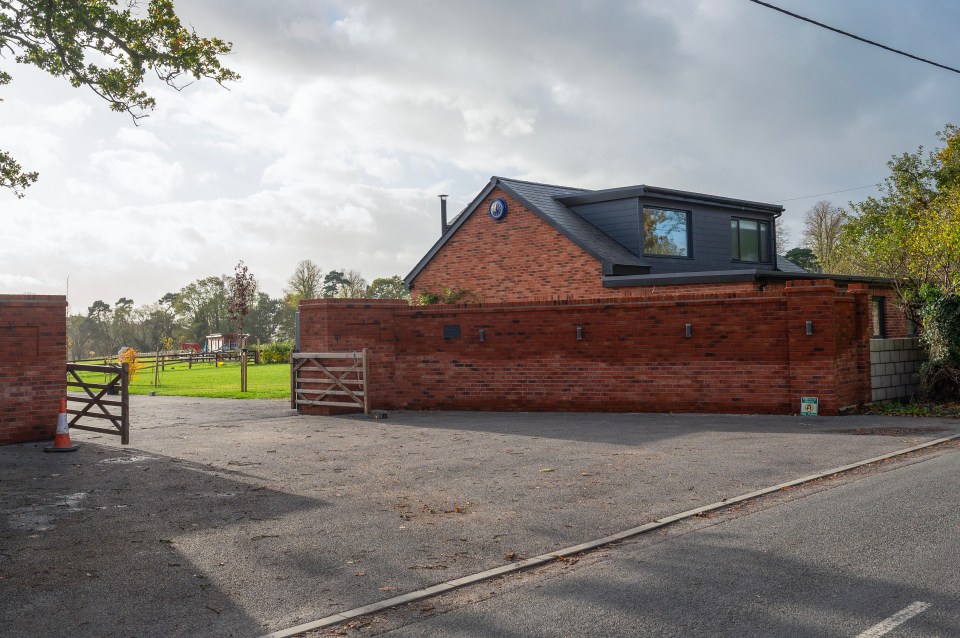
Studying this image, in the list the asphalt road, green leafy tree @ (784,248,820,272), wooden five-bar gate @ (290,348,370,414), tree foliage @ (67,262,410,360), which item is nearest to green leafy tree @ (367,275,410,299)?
tree foliage @ (67,262,410,360)

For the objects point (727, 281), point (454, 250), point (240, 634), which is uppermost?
point (454, 250)

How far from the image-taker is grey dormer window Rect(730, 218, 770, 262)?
90.5 feet

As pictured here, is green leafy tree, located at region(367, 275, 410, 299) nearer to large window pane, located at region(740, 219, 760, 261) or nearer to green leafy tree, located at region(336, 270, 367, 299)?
green leafy tree, located at region(336, 270, 367, 299)

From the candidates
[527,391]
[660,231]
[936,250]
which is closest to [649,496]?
[527,391]

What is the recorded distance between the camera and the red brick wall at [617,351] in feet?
47.1

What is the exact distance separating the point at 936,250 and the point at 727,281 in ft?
16.3

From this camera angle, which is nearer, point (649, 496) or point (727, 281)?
point (649, 496)

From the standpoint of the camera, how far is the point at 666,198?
25.5m

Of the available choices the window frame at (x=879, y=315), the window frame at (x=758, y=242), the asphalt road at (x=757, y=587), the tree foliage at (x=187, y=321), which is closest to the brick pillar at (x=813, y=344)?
the asphalt road at (x=757, y=587)

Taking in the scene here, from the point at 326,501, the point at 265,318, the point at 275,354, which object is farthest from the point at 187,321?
the point at 326,501

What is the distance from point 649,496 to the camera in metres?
7.81

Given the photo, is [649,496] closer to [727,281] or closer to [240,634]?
[240,634]

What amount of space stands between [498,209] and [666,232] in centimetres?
591

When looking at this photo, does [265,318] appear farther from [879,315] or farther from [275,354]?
[879,315]
